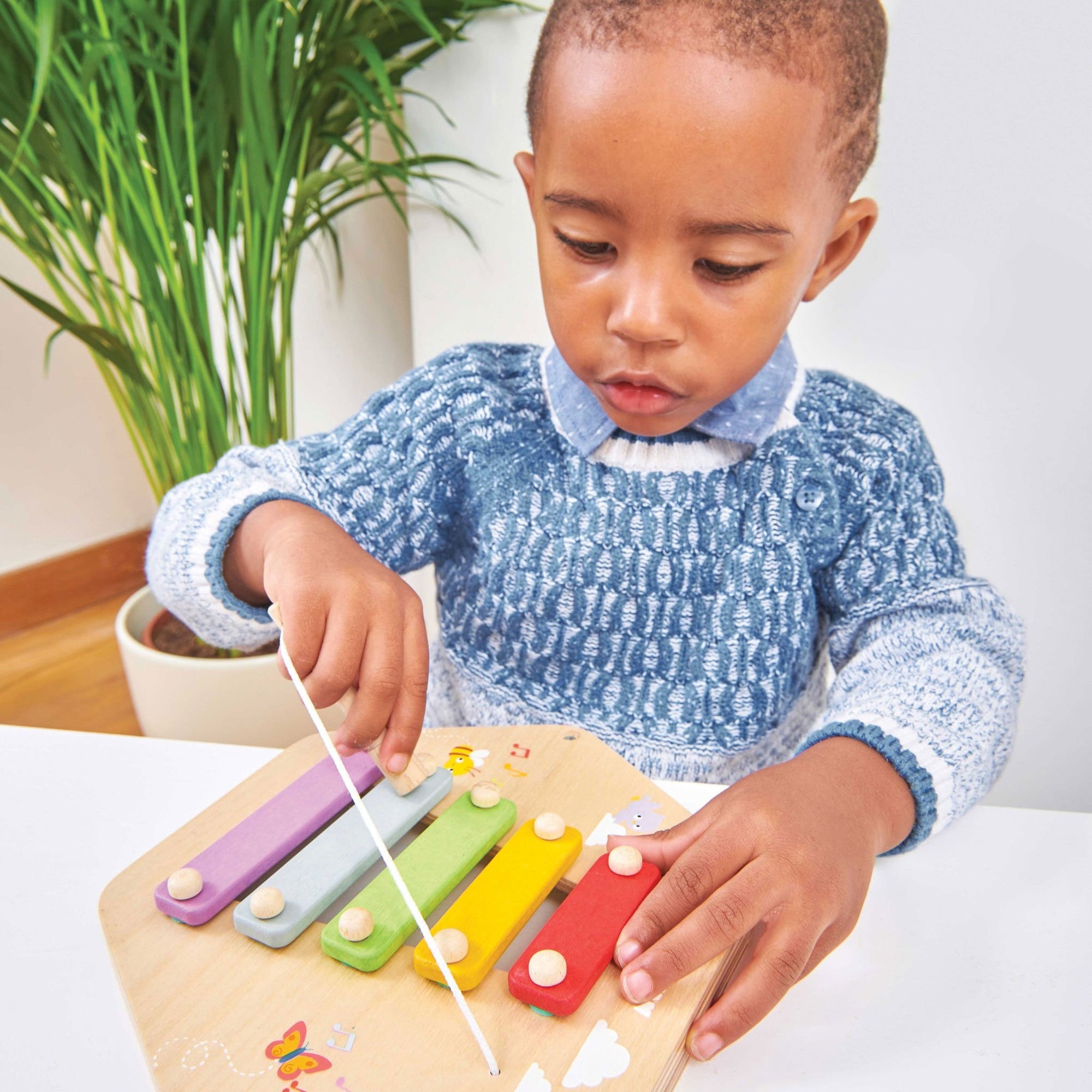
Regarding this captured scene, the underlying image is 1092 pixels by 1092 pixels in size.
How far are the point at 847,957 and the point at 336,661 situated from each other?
0.31m

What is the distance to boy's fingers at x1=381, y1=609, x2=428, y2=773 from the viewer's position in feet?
1.64

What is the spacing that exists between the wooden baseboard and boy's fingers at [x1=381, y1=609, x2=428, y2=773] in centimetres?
150

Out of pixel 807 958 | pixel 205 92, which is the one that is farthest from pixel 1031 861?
pixel 205 92

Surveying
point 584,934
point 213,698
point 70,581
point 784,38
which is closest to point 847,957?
point 584,934

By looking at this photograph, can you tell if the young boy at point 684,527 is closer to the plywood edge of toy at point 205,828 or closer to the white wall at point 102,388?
the plywood edge of toy at point 205,828

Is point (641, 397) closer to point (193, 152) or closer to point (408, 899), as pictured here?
point (408, 899)

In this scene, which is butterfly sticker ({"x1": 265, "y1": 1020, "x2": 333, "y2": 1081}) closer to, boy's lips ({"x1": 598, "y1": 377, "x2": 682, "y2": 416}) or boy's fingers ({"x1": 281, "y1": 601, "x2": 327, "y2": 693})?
boy's fingers ({"x1": 281, "y1": 601, "x2": 327, "y2": 693})

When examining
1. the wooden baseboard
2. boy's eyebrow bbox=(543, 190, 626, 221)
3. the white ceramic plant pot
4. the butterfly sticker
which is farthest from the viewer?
the wooden baseboard

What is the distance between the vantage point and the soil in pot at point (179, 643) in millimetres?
1268

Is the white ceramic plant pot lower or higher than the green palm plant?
lower

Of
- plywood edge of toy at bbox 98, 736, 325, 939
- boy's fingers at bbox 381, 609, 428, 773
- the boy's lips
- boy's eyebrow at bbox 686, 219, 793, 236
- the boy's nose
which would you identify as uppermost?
boy's eyebrow at bbox 686, 219, 793, 236

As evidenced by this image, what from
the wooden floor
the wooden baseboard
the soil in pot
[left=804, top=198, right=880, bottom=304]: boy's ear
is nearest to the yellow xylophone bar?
[left=804, top=198, right=880, bottom=304]: boy's ear

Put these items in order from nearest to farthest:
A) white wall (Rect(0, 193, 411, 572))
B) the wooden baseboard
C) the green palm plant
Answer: the green palm plant
white wall (Rect(0, 193, 411, 572))
the wooden baseboard

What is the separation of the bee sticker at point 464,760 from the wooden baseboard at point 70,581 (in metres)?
1.46
